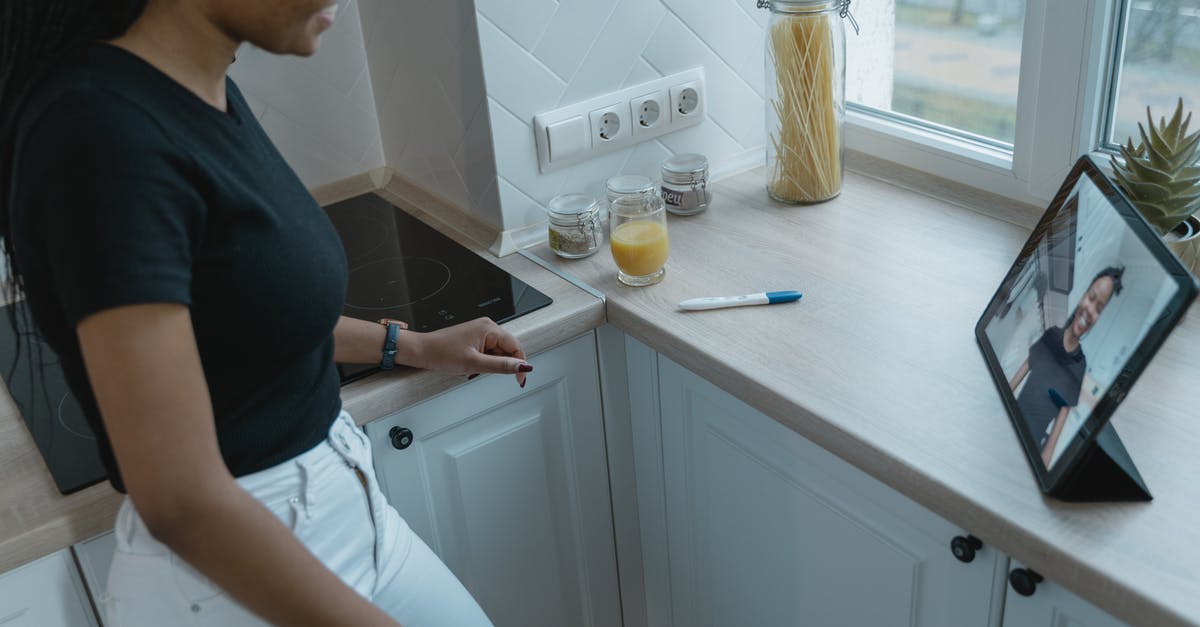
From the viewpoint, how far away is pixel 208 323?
828 mm

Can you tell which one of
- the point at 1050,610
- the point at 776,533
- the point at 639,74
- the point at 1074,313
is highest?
the point at 639,74

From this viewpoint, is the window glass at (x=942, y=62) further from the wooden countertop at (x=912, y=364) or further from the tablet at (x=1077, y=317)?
the tablet at (x=1077, y=317)

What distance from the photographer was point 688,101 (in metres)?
1.67

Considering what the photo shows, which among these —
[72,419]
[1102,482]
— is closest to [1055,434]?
[1102,482]

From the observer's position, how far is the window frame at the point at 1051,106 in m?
1.39

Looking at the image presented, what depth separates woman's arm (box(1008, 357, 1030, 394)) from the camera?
1062 millimetres

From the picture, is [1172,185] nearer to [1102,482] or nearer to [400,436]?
[1102,482]

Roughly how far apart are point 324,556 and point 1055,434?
686mm

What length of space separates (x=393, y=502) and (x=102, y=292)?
2.33 ft

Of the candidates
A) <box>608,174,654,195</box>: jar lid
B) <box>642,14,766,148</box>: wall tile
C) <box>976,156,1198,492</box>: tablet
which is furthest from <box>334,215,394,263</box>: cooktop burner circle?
<box>976,156,1198,492</box>: tablet

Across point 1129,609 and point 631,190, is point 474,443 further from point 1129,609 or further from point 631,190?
point 1129,609

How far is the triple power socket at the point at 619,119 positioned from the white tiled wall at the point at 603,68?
1cm

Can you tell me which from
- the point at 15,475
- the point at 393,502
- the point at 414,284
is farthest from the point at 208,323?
the point at 414,284

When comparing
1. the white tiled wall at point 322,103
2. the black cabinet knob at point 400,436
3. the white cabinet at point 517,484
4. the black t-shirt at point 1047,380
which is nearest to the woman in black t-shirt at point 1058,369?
the black t-shirt at point 1047,380
